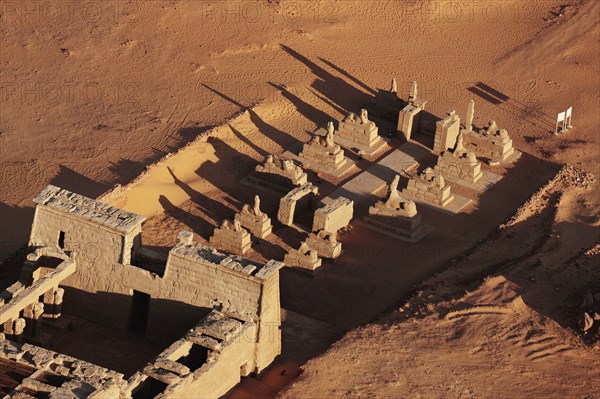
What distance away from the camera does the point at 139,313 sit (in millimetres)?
38719

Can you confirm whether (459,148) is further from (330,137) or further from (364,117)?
(330,137)

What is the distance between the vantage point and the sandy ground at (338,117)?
3741 centimetres

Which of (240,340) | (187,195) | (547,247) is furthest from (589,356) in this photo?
(187,195)

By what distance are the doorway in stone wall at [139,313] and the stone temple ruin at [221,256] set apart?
0.04 meters

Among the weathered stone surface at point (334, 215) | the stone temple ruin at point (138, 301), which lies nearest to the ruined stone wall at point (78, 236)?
the stone temple ruin at point (138, 301)

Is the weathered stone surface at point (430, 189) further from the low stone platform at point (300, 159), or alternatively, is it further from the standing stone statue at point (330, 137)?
the standing stone statue at point (330, 137)

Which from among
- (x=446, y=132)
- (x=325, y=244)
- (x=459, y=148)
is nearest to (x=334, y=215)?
(x=325, y=244)

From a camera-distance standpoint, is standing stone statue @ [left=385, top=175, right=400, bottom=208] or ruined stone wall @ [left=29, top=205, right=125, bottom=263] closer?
ruined stone wall @ [left=29, top=205, right=125, bottom=263]

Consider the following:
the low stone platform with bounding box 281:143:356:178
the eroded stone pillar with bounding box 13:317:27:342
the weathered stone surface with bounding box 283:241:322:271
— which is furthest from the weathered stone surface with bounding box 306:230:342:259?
the eroded stone pillar with bounding box 13:317:27:342

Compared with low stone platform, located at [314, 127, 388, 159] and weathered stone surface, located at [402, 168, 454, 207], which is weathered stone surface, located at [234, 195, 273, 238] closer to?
weathered stone surface, located at [402, 168, 454, 207]

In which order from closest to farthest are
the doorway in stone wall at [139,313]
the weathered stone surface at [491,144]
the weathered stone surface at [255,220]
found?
the doorway in stone wall at [139,313]
the weathered stone surface at [255,220]
the weathered stone surface at [491,144]

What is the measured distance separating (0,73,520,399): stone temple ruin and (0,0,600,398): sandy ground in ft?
2.97

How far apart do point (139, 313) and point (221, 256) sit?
3.37 metres

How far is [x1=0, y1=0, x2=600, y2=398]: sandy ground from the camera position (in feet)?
123
